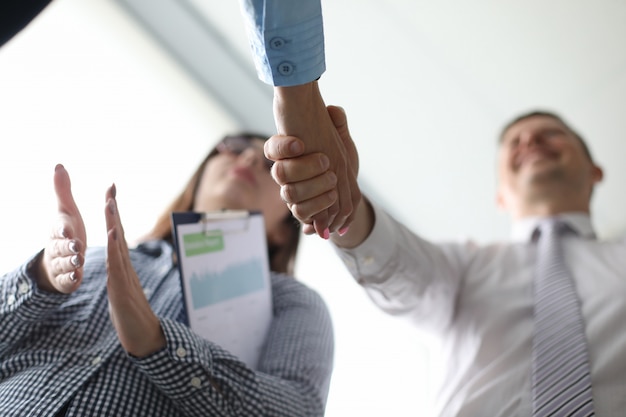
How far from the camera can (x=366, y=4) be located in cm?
162

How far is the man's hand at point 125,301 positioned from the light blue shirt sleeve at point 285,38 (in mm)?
341

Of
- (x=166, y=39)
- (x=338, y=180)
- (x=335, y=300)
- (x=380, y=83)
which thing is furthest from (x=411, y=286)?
(x=166, y=39)

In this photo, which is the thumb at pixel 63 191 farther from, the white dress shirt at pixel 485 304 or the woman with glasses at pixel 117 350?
the white dress shirt at pixel 485 304

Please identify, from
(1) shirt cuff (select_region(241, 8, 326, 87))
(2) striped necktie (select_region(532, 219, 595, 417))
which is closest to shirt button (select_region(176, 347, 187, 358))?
(1) shirt cuff (select_region(241, 8, 326, 87))

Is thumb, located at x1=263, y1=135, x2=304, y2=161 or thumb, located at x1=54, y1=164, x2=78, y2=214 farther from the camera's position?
thumb, located at x1=54, y1=164, x2=78, y2=214

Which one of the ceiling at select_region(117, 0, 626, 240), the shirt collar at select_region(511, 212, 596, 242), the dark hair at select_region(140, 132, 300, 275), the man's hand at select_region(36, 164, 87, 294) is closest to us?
the man's hand at select_region(36, 164, 87, 294)

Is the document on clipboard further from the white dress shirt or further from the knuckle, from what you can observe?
the knuckle

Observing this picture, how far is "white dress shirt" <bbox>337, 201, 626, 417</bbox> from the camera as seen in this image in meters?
0.97

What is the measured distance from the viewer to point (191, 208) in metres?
1.36

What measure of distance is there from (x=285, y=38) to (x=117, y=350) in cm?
61

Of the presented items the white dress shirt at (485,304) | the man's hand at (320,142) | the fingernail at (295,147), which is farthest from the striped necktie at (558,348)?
the fingernail at (295,147)

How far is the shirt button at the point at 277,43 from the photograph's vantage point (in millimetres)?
579

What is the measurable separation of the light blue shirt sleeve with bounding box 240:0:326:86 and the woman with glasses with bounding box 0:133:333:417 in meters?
0.34

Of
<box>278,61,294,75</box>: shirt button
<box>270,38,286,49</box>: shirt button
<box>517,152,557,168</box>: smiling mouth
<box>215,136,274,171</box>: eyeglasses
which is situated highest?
→ <box>517,152,557,168</box>: smiling mouth
